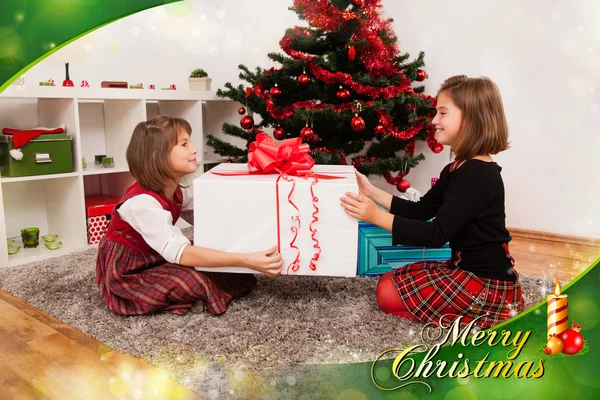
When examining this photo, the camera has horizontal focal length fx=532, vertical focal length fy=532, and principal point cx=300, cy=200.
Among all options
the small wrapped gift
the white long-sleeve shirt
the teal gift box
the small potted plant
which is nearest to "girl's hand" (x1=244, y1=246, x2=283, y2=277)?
the small wrapped gift

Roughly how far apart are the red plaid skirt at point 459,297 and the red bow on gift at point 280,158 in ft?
1.33

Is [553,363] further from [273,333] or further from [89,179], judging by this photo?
[89,179]

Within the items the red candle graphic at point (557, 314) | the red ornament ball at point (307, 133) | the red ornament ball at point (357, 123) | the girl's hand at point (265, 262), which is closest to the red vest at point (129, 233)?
the girl's hand at point (265, 262)

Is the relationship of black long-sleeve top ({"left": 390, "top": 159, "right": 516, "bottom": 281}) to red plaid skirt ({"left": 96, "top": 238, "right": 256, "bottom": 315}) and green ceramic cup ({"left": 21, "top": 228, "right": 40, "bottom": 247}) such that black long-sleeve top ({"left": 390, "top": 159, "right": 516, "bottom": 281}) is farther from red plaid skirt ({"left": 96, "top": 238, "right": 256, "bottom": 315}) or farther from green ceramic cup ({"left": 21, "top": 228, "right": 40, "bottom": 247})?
green ceramic cup ({"left": 21, "top": 228, "right": 40, "bottom": 247})

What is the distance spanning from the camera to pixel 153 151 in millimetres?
1412

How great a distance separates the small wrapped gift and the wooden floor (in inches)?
13.8

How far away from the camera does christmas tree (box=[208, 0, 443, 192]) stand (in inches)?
80.9

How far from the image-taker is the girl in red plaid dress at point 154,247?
4.45 ft

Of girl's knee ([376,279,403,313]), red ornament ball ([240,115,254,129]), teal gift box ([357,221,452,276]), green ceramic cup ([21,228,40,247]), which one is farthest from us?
red ornament ball ([240,115,254,129])

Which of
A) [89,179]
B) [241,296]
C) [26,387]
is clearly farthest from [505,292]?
[89,179]

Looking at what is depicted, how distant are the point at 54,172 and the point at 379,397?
1.61 meters

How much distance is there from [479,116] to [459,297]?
44 centimetres

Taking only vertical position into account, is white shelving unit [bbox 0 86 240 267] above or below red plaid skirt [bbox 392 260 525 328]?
above

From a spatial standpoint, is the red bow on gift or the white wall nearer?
the red bow on gift
